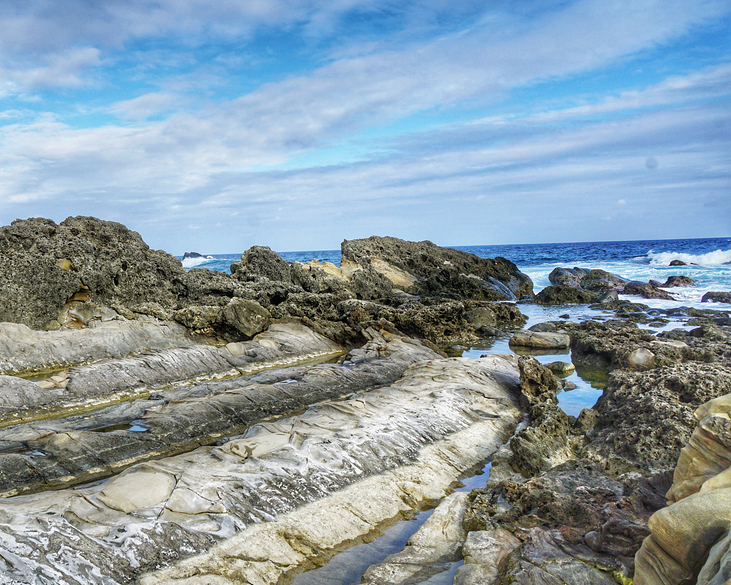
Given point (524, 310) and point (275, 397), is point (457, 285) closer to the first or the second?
point (524, 310)

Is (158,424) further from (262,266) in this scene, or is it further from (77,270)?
(262,266)

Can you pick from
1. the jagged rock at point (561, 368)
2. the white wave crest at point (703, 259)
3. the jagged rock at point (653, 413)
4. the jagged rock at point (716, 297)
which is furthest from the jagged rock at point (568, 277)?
the jagged rock at point (653, 413)

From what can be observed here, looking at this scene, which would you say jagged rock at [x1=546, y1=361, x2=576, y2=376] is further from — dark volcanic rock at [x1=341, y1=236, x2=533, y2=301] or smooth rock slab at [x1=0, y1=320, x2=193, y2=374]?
dark volcanic rock at [x1=341, y1=236, x2=533, y2=301]

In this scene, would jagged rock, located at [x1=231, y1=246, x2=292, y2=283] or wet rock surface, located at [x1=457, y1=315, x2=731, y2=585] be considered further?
jagged rock, located at [x1=231, y1=246, x2=292, y2=283]

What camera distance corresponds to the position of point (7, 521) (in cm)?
402

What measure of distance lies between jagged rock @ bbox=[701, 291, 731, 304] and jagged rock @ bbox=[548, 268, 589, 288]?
26.0ft

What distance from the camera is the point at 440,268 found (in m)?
29.4

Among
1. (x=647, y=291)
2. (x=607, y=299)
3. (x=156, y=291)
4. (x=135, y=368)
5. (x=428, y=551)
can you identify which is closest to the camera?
(x=428, y=551)

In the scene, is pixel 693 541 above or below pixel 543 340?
above

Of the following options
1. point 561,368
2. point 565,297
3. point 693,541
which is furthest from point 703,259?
point 693,541

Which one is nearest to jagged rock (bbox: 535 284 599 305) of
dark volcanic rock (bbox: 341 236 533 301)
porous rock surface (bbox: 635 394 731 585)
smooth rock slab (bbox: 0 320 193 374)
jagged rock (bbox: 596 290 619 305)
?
jagged rock (bbox: 596 290 619 305)

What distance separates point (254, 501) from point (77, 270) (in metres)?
12.4

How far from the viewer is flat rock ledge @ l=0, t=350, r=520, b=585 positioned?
403 centimetres

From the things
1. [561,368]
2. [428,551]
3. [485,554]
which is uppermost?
[485,554]
